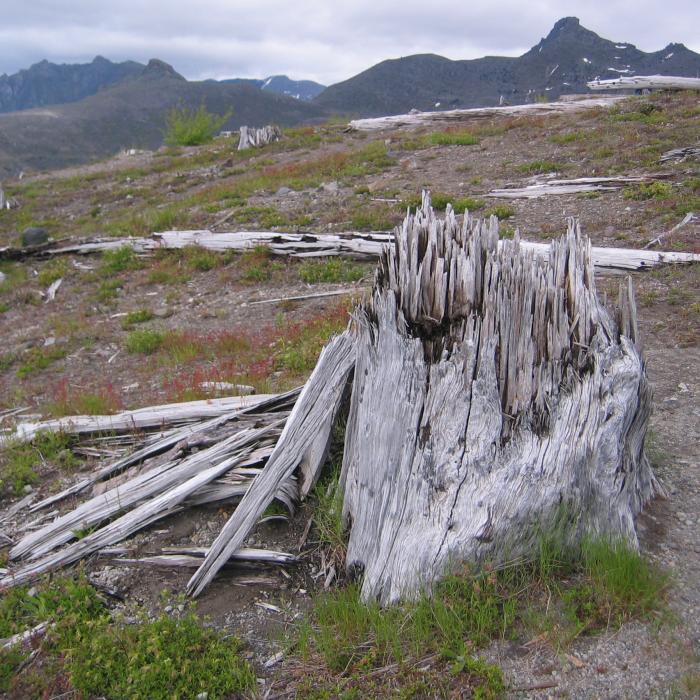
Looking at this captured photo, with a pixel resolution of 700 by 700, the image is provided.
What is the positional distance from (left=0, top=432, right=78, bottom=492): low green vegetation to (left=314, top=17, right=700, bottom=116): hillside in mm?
102647

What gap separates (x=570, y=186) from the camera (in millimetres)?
13516

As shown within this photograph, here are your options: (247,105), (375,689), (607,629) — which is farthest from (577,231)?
(247,105)

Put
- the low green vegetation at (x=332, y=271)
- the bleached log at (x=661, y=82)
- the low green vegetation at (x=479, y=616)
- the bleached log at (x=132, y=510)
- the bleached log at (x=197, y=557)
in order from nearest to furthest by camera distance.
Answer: the low green vegetation at (x=479, y=616)
the bleached log at (x=197, y=557)
the bleached log at (x=132, y=510)
the low green vegetation at (x=332, y=271)
the bleached log at (x=661, y=82)

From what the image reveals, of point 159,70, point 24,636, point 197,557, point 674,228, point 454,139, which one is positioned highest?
point 159,70

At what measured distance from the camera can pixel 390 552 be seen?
355cm

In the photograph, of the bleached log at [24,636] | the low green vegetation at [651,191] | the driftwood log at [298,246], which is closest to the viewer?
the bleached log at [24,636]

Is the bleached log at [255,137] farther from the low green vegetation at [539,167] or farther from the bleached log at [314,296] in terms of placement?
the bleached log at [314,296]

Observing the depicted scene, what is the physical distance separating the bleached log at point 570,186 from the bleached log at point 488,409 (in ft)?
34.4

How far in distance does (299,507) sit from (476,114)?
25.1m

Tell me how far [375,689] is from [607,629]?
48.4 inches

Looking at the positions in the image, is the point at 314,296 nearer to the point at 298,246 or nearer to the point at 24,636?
the point at 298,246

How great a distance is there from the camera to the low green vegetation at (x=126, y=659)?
3.13 meters

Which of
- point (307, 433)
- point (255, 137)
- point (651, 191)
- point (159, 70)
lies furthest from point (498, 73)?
point (307, 433)

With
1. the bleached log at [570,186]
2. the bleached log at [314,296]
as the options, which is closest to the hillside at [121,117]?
the bleached log at [570,186]
